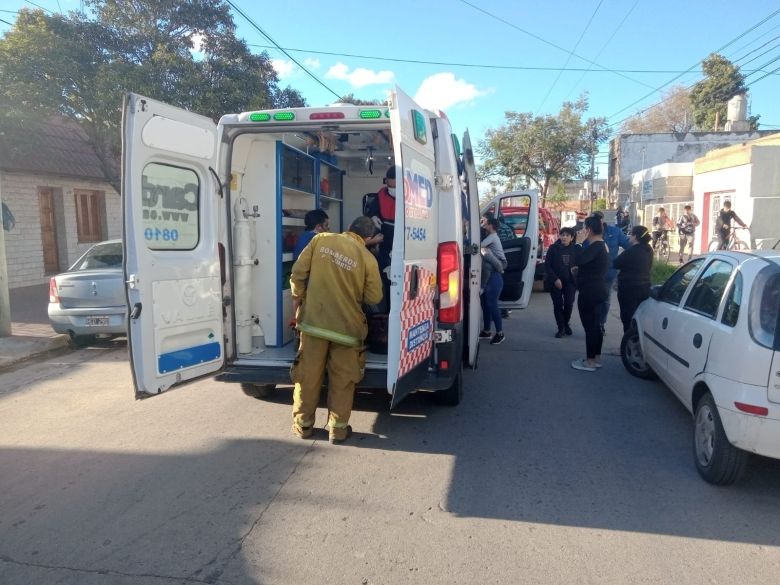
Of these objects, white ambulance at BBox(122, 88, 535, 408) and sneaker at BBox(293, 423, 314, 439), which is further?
sneaker at BBox(293, 423, 314, 439)

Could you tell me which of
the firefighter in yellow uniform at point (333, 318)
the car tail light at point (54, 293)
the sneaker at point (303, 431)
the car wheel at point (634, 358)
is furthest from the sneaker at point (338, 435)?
the car tail light at point (54, 293)

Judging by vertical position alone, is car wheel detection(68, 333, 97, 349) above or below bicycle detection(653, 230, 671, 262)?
below

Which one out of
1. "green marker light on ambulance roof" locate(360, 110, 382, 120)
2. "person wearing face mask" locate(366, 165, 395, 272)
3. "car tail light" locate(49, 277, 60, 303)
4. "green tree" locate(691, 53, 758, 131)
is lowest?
"car tail light" locate(49, 277, 60, 303)

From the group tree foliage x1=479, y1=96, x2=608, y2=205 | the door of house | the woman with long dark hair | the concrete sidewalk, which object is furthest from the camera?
tree foliage x1=479, y1=96, x2=608, y2=205

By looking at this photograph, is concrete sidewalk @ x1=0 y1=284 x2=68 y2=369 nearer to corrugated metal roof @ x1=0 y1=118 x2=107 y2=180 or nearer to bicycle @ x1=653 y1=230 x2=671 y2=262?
corrugated metal roof @ x1=0 y1=118 x2=107 y2=180

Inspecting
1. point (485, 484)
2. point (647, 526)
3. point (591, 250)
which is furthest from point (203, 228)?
point (591, 250)

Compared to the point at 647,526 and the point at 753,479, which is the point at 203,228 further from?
Answer: the point at 753,479

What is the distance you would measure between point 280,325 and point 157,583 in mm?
2985

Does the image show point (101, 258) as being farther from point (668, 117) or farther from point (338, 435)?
point (668, 117)

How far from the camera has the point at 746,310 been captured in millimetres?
3816

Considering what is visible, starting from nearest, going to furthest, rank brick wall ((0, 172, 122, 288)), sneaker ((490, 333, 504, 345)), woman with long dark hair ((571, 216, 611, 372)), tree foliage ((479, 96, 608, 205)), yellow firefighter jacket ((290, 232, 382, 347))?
yellow firefighter jacket ((290, 232, 382, 347)), woman with long dark hair ((571, 216, 611, 372)), sneaker ((490, 333, 504, 345)), brick wall ((0, 172, 122, 288)), tree foliage ((479, 96, 608, 205))

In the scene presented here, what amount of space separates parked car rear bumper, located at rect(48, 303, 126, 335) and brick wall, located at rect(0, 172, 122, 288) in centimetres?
663

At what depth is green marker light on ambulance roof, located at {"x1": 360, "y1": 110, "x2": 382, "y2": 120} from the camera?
14.7 feet

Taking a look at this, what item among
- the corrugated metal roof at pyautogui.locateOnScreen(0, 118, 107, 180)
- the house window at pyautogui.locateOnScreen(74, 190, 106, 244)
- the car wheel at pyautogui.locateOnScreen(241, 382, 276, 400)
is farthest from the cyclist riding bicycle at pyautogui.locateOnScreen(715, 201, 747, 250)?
the house window at pyautogui.locateOnScreen(74, 190, 106, 244)
